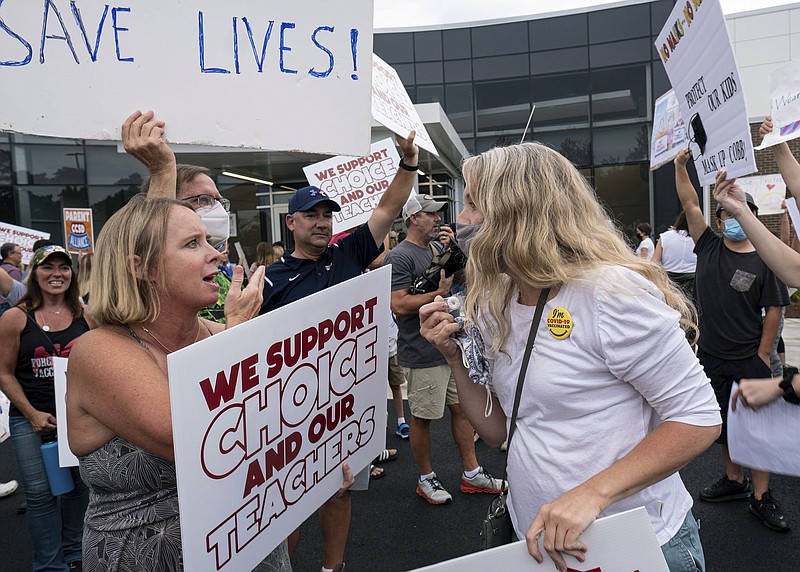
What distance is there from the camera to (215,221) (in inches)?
96.7

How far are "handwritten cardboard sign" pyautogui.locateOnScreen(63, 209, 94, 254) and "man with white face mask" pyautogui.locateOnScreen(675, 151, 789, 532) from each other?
9.50 m

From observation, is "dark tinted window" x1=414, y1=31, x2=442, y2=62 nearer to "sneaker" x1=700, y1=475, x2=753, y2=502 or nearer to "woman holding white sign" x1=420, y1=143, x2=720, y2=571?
"sneaker" x1=700, y1=475, x2=753, y2=502

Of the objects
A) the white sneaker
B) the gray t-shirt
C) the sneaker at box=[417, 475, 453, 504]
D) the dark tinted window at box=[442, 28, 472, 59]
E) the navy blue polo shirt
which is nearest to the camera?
the navy blue polo shirt

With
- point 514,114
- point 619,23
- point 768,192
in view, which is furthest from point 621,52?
point 768,192

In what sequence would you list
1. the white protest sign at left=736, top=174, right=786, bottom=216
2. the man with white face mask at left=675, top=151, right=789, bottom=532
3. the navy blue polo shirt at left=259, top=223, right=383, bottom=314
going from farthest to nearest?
the white protest sign at left=736, top=174, right=786, bottom=216, the man with white face mask at left=675, top=151, right=789, bottom=532, the navy blue polo shirt at left=259, top=223, right=383, bottom=314

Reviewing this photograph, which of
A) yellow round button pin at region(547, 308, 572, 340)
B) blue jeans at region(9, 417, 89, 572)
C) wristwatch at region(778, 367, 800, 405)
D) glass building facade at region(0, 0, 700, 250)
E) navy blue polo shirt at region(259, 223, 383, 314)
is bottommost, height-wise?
blue jeans at region(9, 417, 89, 572)

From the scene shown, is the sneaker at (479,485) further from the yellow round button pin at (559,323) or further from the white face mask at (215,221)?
the yellow round button pin at (559,323)

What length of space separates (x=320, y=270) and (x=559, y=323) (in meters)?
1.92

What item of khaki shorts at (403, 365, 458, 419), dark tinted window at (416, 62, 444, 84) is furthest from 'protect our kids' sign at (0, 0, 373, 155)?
dark tinted window at (416, 62, 444, 84)

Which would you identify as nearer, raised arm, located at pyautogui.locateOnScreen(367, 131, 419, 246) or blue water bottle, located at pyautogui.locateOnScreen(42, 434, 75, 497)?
raised arm, located at pyautogui.locateOnScreen(367, 131, 419, 246)

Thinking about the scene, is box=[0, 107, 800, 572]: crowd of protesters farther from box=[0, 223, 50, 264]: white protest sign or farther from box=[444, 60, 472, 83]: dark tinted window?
box=[444, 60, 472, 83]: dark tinted window

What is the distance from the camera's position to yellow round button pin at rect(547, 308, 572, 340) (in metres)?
1.49

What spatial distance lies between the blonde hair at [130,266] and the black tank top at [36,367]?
6.83 feet

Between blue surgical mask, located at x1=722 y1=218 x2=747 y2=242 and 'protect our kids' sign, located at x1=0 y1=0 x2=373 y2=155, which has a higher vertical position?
'protect our kids' sign, located at x1=0 y1=0 x2=373 y2=155
